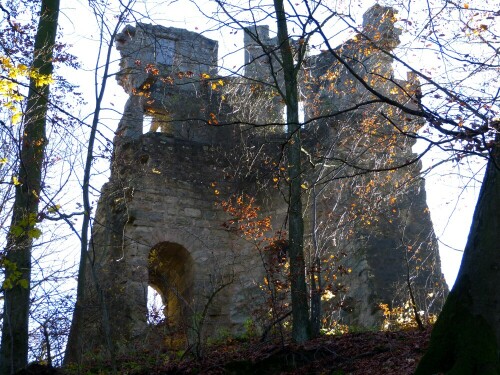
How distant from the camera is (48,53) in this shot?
28.2 ft

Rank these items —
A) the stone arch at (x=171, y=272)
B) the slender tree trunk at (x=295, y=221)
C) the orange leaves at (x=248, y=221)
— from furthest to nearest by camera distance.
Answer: the stone arch at (x=171, y=272) → the orange leaves at (x=248, y=221) → the slender tree trunk at (x=295, y=221)

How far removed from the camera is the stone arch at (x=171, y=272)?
13.1 metres

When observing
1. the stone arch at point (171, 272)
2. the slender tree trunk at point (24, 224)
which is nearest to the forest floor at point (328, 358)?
the slender tree trunk at point (24, 224)

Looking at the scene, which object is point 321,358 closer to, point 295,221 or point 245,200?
point 295,221

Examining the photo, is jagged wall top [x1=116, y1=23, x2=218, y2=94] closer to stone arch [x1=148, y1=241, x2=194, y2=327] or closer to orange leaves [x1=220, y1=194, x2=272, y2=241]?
orange leaves [x1=220, y1=194, x2=272, y2=241]

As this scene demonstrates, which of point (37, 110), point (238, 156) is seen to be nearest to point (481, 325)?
point (37, 110)

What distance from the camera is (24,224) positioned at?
22.5 feet

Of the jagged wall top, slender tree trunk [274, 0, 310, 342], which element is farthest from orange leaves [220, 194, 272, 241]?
the jagged wall top

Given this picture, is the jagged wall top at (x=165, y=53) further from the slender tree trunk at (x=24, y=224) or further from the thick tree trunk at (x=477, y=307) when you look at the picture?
the thick tree trunk at (x=477, y=307)

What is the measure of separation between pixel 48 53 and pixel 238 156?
20.6 feet

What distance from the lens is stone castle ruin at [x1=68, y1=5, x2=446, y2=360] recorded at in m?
11.9

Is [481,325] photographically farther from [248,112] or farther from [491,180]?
[248,112]

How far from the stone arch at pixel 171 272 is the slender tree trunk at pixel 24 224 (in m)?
4.75

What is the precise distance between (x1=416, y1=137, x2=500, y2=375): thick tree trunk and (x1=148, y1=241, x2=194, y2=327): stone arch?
775 cm
